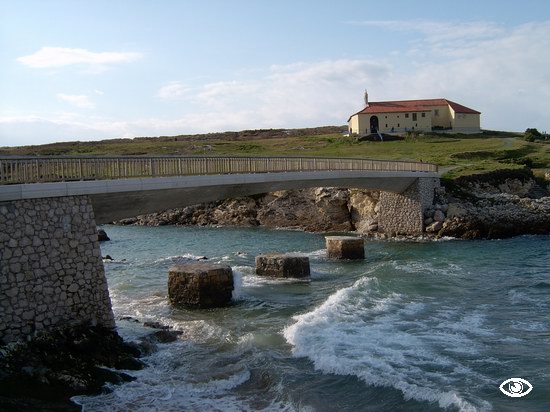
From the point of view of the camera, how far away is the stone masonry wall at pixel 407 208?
4619 centimetres

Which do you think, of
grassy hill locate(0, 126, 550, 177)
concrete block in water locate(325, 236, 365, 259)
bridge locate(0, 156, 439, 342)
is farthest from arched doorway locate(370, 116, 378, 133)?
bridge locate(0, 156, 439, 342)

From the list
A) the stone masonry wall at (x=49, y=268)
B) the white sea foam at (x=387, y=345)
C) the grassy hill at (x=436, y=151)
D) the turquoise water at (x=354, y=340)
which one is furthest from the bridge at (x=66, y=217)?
the grassy hill at (x=436, y=151)

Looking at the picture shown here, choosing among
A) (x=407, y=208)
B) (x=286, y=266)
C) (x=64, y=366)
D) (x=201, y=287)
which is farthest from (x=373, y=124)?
(x=64, y=366)

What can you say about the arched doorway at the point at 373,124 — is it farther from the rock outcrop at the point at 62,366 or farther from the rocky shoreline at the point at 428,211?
the rock outcrop at the point at 62,366

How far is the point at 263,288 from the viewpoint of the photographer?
→ 87.7 ft

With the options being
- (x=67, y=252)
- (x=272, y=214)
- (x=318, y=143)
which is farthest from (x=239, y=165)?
(x=318, y=143)

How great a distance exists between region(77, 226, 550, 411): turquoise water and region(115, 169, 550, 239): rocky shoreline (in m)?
11.1

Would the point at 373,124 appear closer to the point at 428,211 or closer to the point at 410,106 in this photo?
the point at 410,106

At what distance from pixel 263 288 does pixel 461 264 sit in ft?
40.2

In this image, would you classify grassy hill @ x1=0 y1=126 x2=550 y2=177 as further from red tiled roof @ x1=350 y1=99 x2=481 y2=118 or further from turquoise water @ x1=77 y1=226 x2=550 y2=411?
turquoise water @ x1=77 y1=226 x2=550 y2=411

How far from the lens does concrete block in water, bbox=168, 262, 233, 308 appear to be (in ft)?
76.3

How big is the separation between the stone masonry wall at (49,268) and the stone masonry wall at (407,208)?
32.3 metres

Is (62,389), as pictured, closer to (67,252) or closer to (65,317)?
(65,317)

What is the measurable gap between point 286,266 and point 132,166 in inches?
413
